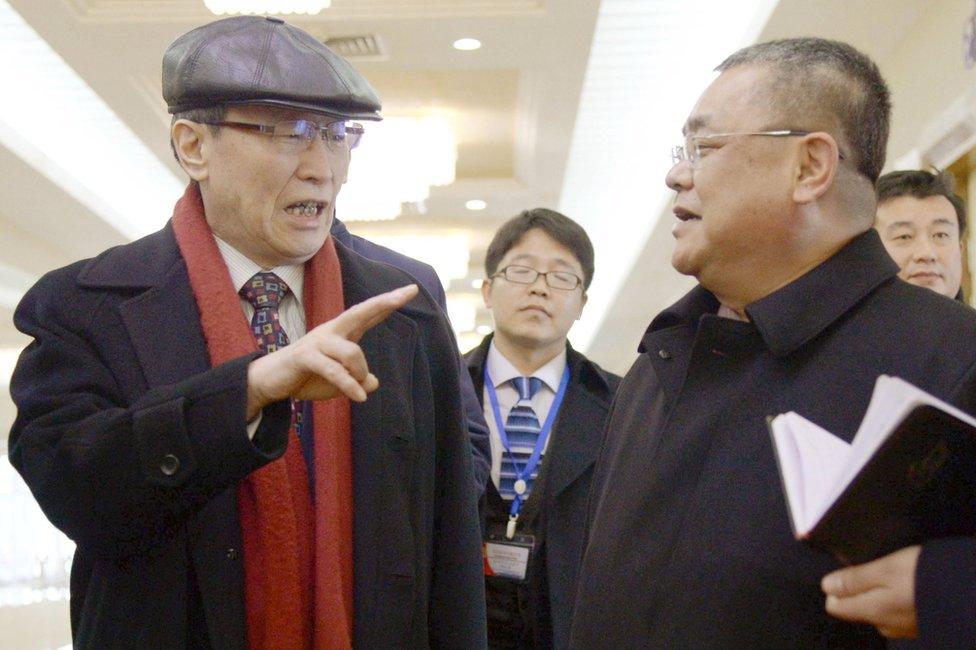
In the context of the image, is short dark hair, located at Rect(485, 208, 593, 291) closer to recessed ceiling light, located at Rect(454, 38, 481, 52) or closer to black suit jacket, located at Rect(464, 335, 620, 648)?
black suit jacket, located at Rect(464, 335, 620, 648)

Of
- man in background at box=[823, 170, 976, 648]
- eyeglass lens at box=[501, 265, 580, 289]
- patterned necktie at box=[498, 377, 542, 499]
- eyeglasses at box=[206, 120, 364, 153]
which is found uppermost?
eyeglass lens at box=[501, 265, 580, 289]

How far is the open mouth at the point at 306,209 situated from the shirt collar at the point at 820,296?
718 mm

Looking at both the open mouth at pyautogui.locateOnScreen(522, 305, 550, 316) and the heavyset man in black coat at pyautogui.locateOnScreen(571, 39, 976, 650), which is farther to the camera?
the open mouth at pyautogui.locateOnScreen(522, 305, 550, 316)

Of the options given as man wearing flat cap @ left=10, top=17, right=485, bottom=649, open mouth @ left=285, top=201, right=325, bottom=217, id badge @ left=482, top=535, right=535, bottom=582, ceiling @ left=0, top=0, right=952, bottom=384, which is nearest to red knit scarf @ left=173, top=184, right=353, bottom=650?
man wearing flat cap @ left=10, top=17, right=485, bottom=649

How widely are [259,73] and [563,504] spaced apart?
166 centimetres

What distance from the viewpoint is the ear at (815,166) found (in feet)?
6.20

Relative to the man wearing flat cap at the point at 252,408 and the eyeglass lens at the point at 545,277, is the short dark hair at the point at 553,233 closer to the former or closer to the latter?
the eyeglass lens at the point at 545,277

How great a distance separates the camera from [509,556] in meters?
3.12

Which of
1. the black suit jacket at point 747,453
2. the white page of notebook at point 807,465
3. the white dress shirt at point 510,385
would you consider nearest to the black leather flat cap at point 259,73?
the black suit jacket at point 747,453

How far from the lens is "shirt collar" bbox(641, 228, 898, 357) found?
1.75 meters

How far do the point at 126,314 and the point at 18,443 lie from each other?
0.82 feet

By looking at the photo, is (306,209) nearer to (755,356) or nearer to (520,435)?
(755,356)

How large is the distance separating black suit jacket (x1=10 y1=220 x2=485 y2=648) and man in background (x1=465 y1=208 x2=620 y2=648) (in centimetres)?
103

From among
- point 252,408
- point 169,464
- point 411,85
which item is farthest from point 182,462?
point 411,85
